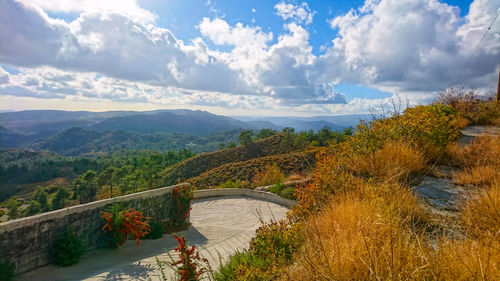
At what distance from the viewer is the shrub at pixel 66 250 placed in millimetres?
4555

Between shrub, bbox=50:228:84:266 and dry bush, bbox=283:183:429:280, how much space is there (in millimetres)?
4233

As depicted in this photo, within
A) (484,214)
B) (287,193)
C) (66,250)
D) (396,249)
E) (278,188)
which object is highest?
(484,214)

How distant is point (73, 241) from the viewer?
4734mm

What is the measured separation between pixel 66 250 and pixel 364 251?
16.6 ft

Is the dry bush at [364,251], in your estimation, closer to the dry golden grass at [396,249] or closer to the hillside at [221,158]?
the dry golden grass at [396,249]

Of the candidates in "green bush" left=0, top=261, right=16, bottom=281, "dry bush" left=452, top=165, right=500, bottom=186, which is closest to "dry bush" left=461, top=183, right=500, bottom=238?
"dry bush" left=452, top=165, right=500, bottom=186

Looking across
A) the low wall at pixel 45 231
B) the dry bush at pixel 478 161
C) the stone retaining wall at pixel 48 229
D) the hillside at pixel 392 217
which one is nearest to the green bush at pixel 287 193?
the hillside at pixel 392 217

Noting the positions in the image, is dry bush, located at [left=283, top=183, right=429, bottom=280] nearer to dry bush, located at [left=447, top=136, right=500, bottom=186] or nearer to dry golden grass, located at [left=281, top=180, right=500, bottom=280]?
dry golden grass, located at [left=281, top=180, right=500, bottom=280]

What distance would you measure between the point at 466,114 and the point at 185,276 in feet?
37.5

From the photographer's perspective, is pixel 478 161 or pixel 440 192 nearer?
pixel 478 161

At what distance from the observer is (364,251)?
2.02m

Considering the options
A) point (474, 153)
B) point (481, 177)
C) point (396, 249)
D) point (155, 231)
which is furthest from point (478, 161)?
point (155, 231)

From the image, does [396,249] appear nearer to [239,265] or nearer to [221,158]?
[239,265]

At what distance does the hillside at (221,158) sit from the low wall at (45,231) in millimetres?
48485
